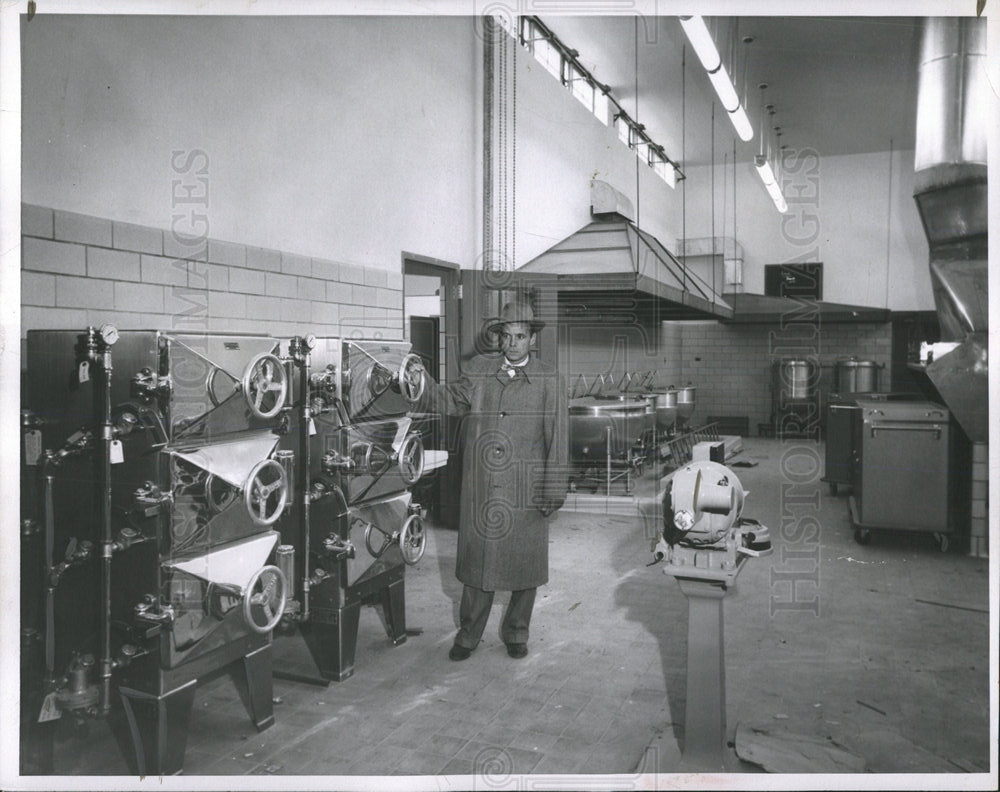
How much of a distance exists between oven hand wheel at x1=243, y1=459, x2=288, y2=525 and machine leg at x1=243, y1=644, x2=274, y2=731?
0.47 meters

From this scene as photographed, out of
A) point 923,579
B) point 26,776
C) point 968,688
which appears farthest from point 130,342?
point 923,579

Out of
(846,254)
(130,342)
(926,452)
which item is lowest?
(926,452)

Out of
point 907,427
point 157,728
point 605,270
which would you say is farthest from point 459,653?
point 605,270

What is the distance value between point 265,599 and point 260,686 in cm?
33

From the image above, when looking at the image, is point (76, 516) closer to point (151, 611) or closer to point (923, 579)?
point (151, 611)

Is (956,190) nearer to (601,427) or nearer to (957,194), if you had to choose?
(957,194)

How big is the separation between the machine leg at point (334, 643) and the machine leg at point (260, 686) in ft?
1.19

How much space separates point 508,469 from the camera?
322 cm

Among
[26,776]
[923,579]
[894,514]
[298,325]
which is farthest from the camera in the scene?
[894,514]

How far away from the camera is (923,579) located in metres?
4.42

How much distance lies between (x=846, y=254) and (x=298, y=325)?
11.0 m

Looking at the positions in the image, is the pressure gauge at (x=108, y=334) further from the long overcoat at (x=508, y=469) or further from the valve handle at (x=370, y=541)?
the long overcoat at (x=508, y=469)

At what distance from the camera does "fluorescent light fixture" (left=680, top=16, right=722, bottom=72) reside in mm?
4676

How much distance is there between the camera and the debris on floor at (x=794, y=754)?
2361 mm
